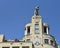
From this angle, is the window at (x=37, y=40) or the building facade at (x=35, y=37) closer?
the building facade at (x=35, y=37)

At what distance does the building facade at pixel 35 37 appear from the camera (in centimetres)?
7185

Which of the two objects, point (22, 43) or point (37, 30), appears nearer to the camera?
point (22, 43)

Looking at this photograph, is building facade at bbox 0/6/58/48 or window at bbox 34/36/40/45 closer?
building facade at bbox 0/6/58/48

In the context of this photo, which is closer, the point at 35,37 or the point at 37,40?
the point at 37,40

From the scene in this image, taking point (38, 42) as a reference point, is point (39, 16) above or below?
above

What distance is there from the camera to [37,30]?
262 ft

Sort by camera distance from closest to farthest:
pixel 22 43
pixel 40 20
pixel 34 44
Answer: pixel 22 43, pixel 34 44, pixel 40 20

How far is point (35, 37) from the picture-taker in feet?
256

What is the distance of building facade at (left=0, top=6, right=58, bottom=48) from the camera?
236ft

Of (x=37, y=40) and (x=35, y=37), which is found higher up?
(x=35, y=37)

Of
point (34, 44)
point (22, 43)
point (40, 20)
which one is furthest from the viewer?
point (40, 20)

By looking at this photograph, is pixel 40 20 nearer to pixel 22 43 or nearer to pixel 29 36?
pixel 29 36

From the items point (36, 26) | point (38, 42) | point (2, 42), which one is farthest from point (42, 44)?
point (2, 42)

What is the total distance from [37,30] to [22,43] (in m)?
10.3
